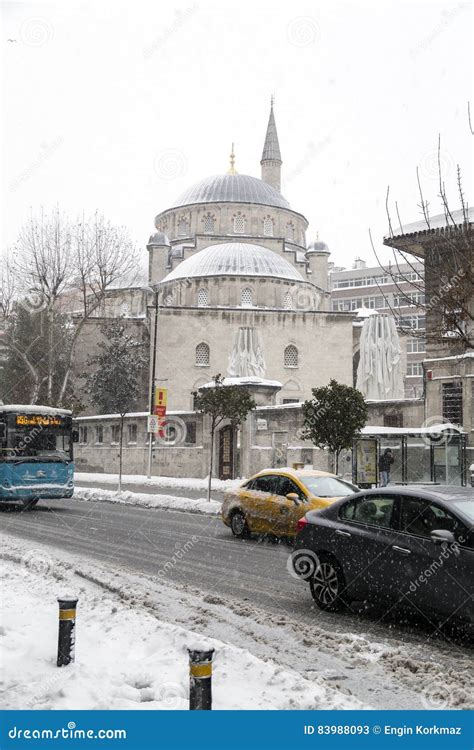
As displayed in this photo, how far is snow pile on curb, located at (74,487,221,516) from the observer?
19.5 meters

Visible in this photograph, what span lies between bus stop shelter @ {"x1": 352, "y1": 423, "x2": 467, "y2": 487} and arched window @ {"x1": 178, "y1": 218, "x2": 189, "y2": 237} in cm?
4943

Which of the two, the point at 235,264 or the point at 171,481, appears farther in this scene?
the point at 235,264

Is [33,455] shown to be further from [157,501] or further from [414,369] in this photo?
[414,369]

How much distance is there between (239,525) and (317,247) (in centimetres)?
5700

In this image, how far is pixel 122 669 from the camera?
551 cm

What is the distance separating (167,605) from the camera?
25.8ft

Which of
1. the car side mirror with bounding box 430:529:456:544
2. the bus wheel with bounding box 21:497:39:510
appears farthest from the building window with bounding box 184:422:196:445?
the car side mirror with bounding box 430:529:456:544

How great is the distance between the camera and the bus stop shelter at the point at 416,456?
21750mm

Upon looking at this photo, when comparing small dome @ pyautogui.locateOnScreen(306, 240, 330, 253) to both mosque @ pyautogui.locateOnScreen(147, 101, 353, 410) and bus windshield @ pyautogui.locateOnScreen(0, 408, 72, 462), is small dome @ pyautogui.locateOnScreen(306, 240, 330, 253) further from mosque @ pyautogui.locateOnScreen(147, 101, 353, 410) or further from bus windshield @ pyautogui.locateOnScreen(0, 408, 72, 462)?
bus windshield @ pyautogui.locateOnScreen(0, 408, 72, 462)

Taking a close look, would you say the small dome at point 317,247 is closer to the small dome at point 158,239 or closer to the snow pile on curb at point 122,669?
the small dome at point 158,239

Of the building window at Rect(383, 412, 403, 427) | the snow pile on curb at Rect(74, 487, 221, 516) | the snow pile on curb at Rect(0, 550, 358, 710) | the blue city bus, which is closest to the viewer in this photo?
the snow pile on curb at Rect(0, 550, 358, 710)

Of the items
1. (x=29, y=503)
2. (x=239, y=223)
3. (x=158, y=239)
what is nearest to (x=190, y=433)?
(x=29, y=503)
